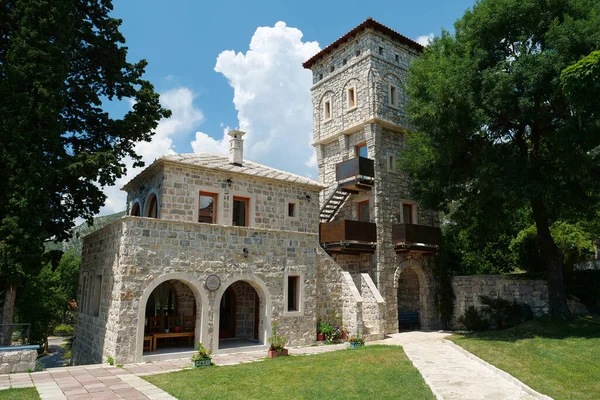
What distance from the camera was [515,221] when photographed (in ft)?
80.9

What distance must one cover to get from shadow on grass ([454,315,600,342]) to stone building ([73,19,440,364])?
4228mm


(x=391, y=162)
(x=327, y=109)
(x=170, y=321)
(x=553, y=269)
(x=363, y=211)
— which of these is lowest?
(x=170, y=321)

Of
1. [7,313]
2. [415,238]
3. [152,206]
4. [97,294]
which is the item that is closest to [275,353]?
[97,294]

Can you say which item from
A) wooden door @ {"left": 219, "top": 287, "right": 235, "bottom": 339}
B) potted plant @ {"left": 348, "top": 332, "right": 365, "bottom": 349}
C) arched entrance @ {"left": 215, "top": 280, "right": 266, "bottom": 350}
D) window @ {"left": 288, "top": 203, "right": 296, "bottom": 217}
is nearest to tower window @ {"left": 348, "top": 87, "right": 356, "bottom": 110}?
window @ {"left": 288, "top": 203, "right": 296, "bottom": 217}

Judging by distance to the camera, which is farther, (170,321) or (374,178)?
(374,178)

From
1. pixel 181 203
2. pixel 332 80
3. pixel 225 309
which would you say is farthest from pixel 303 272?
pixel 332 80

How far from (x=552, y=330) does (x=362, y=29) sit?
15.4 metres

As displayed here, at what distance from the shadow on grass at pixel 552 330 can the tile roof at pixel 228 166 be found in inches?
352

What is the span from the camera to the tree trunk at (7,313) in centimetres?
1196

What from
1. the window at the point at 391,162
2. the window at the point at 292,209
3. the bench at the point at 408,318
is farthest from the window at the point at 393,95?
the bench at the point at 408,318

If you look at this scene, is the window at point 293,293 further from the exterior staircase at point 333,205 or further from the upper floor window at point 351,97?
the upper floor window at point 351,97

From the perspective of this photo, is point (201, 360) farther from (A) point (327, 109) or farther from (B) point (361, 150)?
(A) point (327, 109)

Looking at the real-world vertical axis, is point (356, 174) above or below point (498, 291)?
above

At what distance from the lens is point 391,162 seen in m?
20.0
